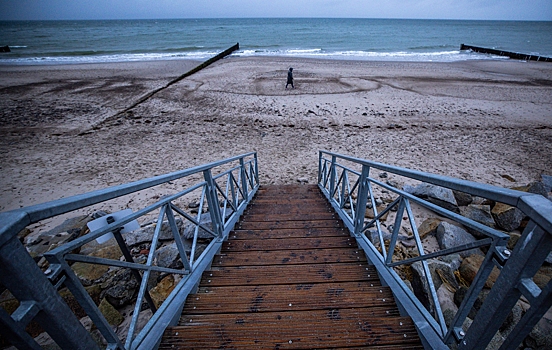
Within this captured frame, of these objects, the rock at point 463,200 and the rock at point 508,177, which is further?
the rock at point 508,177

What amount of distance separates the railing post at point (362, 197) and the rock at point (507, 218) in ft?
11.1

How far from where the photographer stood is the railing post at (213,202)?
2.73m

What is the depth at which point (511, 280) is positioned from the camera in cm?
97

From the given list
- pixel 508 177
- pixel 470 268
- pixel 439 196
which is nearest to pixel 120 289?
pixel 470 268

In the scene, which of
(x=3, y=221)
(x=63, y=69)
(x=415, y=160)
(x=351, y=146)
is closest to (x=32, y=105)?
(x=63, y=69)

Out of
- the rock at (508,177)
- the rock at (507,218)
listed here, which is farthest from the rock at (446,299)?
the rock at (508,177)

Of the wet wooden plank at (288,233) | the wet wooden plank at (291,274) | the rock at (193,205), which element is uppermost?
the wet wooden plank at (291,274)

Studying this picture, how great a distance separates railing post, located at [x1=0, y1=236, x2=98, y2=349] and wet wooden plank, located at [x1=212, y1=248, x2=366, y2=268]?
176 centimetres

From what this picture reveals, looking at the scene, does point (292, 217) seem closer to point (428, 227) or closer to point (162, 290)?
point (162, 290)

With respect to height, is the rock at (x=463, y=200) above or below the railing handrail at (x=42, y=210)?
below

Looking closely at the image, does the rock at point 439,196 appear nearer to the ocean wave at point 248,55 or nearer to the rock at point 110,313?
the rock at point 110,313

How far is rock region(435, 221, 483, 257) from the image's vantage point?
3912mm

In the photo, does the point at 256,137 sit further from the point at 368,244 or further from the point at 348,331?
the point at 348,331

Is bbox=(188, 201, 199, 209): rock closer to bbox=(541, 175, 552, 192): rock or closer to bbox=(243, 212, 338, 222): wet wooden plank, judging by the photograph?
bbox=(243, 212, 338, 222): wet wooden plank
